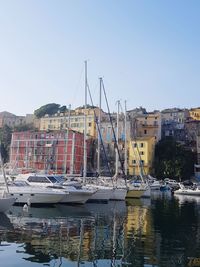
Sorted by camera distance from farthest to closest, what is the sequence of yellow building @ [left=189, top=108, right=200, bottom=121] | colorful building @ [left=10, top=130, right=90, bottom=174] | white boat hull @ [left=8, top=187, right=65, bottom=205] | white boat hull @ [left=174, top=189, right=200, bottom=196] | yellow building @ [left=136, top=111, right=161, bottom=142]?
yellow building @ [left=189, top=108, right=200, bottom=121] < yellow building @ [left=136, top=111, right=161, bottom=142] < colorful building @ [left=10, top=130, right=90, bottom=174] < white boat hull @ [left=174, top=189, right=200, bottom=196] < white boat hull @ [left=8, top=187, right=65, bottom=205]

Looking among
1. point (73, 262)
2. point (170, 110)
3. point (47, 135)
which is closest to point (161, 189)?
point (47, 135)

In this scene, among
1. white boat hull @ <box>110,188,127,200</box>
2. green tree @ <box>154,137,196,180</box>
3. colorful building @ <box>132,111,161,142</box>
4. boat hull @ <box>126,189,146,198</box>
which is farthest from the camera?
colorful building @ <box>132,111,161,142</box>

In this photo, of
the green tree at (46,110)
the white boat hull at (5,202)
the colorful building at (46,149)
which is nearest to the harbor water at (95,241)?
the white boat hull at (5,202)

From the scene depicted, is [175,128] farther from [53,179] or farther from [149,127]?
[53,179]

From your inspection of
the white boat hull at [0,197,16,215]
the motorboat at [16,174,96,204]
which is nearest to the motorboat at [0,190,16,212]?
the white boat hull at [0,197,16,215]

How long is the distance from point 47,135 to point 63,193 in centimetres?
5899

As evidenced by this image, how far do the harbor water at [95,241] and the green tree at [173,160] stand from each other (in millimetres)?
68762

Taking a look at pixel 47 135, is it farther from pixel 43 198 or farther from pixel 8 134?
pixel 43 198

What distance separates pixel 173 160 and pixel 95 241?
79.9 meters

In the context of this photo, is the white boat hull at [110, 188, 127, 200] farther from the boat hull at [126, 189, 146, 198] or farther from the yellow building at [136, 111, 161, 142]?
the yellow building at [136, 111, 161, 142]

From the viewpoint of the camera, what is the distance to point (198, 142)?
351 feet

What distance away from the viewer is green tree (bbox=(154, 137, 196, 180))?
94188 millimetres

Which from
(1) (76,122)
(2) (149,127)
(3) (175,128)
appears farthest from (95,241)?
(3) (175,128)

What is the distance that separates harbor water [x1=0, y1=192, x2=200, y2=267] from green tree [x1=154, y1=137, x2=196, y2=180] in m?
68.8
